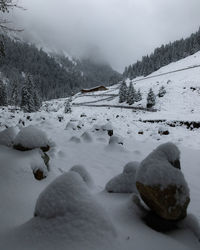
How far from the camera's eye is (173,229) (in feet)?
8.62

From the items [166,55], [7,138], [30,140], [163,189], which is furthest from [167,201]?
[166,55]

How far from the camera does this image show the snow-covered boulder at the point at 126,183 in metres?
3.58

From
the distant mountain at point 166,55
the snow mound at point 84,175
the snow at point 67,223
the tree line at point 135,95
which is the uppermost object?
the distant mountain at point 166,55

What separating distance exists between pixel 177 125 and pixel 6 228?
16852 millimetres

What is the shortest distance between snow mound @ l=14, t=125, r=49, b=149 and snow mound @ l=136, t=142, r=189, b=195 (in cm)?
288

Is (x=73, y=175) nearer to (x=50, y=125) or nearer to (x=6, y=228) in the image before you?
(x=6, y=228)

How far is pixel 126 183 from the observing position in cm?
363

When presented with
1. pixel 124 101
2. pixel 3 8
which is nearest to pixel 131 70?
pixel 124 101

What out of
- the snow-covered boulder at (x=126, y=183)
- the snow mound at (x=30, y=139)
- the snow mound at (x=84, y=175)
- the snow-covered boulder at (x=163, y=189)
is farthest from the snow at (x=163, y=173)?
the snow mound at (x=30, y=139)

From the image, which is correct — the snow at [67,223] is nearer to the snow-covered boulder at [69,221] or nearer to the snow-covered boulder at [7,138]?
the snow-covered boulder at [69,221]

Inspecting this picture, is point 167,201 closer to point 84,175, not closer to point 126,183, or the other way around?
point 126,183

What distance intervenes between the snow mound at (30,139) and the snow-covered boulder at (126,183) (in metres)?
2.17

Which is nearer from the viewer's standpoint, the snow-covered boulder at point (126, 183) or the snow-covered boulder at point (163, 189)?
the snow-covered boulder at point (163, 189)

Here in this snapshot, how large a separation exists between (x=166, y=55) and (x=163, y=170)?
113068 millimetres
